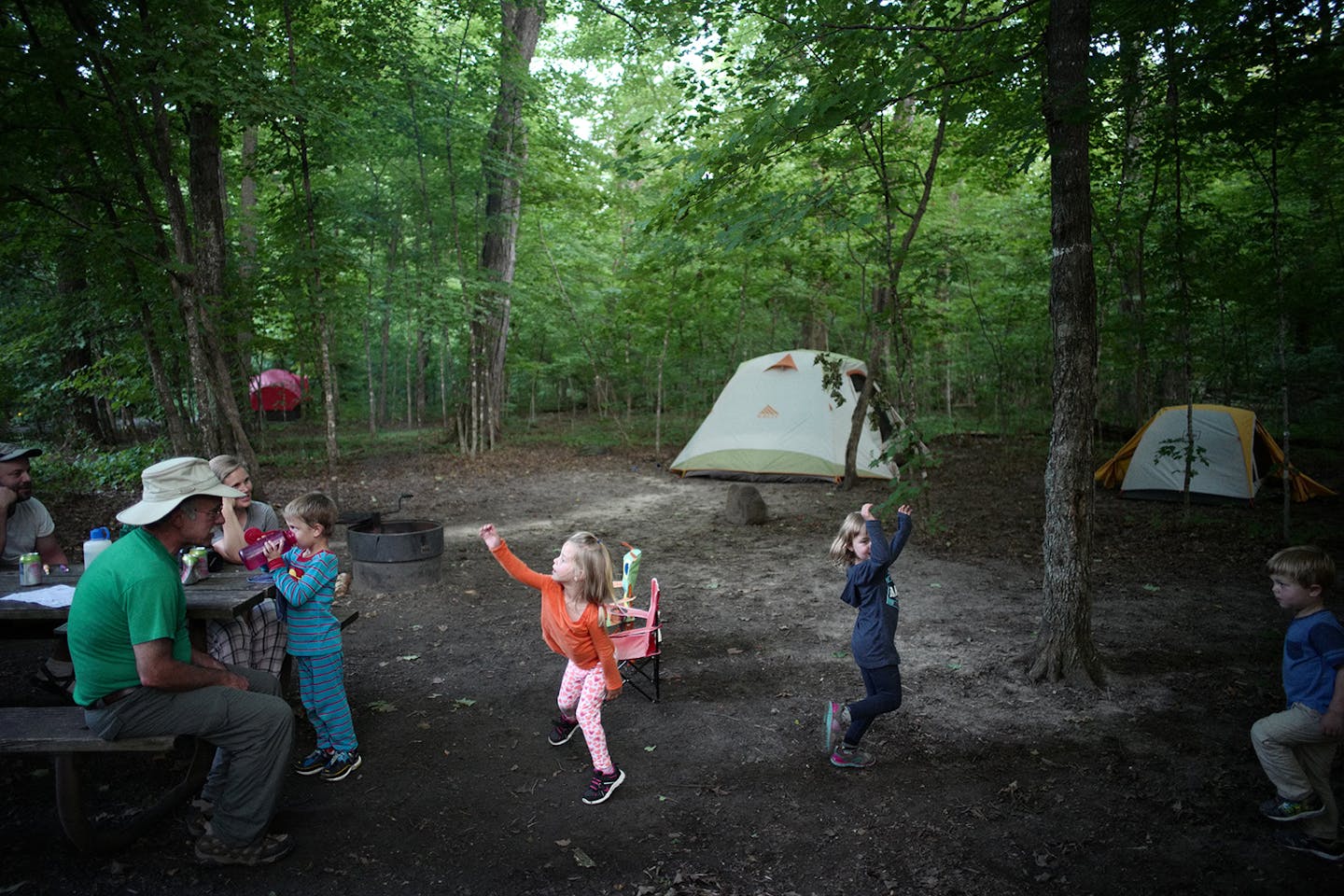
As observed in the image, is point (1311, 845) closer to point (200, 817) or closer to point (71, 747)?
point (200, 817)

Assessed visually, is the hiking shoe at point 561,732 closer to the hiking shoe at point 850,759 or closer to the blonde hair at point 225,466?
the hiking shoe at point 850,759

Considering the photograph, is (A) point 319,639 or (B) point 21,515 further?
(B) point 21,515

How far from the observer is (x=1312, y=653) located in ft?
9.04

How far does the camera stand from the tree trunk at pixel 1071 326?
3957 mm

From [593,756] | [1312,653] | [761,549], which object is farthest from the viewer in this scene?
[761,549]

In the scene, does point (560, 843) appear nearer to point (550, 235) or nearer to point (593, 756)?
point (593, 756)

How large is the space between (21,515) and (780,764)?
4.30 meters

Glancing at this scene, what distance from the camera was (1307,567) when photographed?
2.75 metres

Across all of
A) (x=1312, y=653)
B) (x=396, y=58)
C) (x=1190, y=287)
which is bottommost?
(x=1312, y=653)

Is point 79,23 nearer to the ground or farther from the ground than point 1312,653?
farther from the ground

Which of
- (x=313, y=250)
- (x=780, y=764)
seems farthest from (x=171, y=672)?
(x=313, y=250)

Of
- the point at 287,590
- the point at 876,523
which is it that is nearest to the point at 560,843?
the point at 287,590

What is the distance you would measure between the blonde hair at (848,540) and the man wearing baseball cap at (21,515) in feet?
13.5

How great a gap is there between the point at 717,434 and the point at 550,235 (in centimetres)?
730
